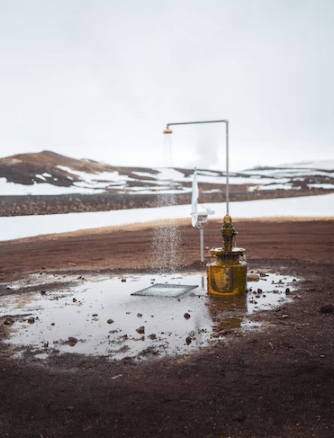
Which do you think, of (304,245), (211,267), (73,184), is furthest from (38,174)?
(211,267)

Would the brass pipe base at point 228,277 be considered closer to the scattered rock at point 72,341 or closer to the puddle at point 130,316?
the puddle at point 130,316

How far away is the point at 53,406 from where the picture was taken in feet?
14.2

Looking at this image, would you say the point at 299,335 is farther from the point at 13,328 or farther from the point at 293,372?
the point at 13,328

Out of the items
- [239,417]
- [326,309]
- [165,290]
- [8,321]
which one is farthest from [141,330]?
[326,309]

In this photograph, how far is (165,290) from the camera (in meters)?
9.14

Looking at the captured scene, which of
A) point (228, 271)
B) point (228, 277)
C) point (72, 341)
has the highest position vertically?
point (228, 271)

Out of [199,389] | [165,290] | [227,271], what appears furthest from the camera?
[165,290]

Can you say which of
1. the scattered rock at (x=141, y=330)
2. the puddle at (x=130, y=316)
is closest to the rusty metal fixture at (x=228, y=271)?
the puddle at (x=130, y=316)

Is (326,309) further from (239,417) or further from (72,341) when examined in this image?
(72,341)

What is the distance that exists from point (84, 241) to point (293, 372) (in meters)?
14.8

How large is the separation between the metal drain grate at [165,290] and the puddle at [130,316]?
1.7 inches

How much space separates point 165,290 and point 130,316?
1.86 metres

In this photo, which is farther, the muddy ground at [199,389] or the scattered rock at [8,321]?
the scattered rock at [8,321]

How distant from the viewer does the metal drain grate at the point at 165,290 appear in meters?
8.77
